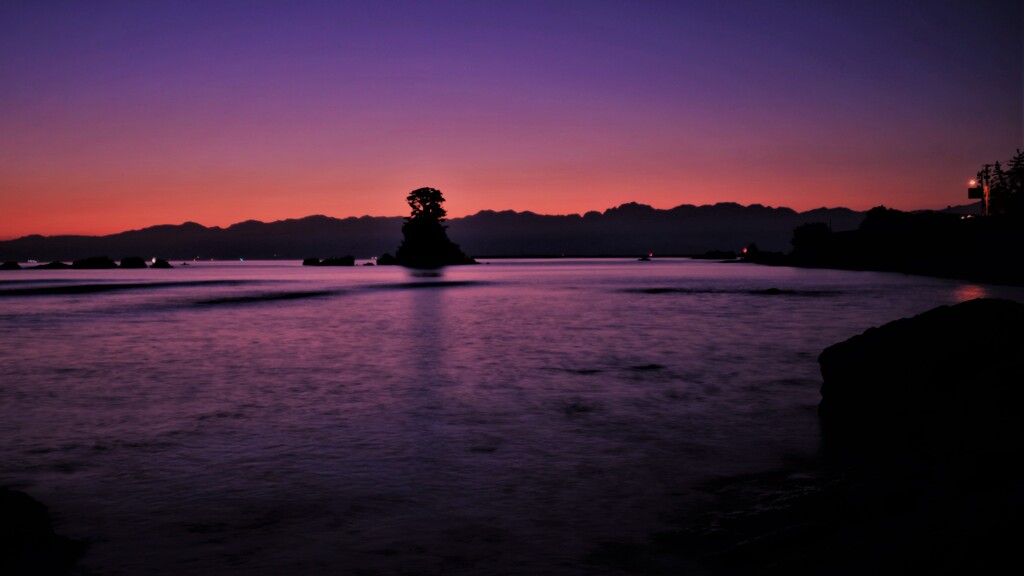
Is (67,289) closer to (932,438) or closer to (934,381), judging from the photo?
(934,381)

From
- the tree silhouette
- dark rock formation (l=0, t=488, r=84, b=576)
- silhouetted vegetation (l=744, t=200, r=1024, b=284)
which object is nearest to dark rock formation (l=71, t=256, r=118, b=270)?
the tree silhouette

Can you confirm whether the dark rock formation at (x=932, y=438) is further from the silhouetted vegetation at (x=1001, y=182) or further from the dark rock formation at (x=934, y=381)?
the silhouetted vegetation at (x=1001, y=182)

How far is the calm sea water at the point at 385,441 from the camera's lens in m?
5.74

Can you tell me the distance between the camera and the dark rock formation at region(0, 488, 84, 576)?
5051mm

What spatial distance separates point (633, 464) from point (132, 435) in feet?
22.1

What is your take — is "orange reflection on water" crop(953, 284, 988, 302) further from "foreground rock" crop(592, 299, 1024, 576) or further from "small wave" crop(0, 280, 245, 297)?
"small wave" crop(0, 280, 245, 297)

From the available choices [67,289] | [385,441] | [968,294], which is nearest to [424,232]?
[67,289]

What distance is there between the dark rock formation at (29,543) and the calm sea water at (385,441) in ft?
0.78

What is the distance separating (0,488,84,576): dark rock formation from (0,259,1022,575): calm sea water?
0.78 feet

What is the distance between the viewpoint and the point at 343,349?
2027 centimetres

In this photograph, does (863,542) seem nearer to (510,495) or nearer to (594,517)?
(594,517)

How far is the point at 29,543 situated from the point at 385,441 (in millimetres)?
4526

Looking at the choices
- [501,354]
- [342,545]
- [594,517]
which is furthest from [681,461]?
[501,354]

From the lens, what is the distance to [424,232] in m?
133
